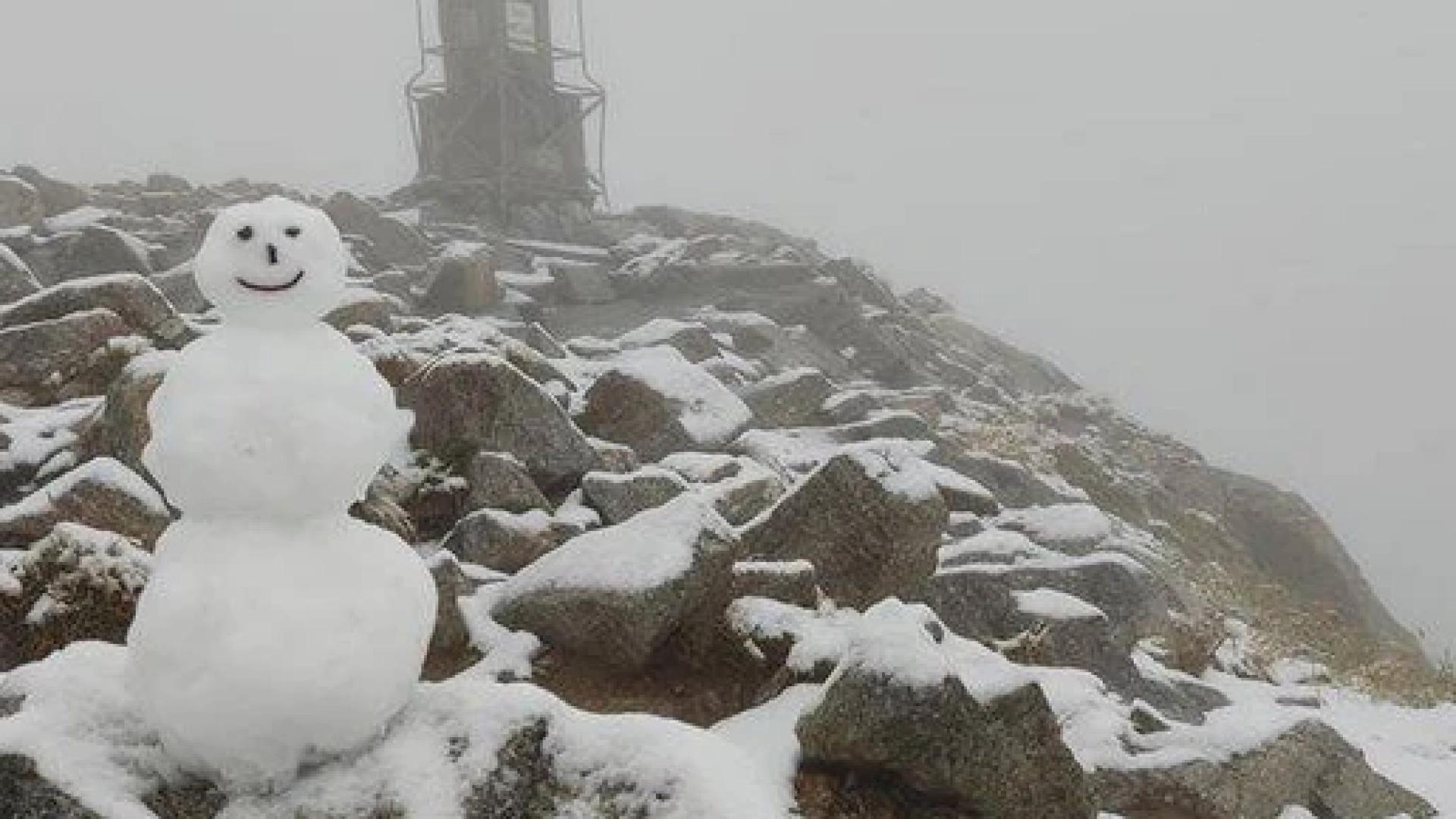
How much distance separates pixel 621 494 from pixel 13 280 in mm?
7812

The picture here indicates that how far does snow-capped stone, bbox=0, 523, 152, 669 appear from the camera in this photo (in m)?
6.32

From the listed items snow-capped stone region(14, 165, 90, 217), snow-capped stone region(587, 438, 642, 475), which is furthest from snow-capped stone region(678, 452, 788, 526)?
snow-capped stone region(14, 165, 90, 217)

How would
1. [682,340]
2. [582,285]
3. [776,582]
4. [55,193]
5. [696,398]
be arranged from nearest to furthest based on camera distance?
[776,582], [696,398], [682,340], [55,193], [582,285]

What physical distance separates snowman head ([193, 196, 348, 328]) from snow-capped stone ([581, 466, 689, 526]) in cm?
480

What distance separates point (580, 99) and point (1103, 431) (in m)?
17.6

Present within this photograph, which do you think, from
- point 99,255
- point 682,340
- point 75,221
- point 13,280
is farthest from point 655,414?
point 75,221

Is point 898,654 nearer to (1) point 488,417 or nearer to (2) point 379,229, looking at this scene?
(1) point 488,417

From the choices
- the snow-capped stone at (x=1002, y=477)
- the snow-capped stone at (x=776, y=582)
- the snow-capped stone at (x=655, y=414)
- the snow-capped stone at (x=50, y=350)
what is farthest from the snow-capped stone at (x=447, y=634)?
the snow-capped stone at (x=1002, y=477)

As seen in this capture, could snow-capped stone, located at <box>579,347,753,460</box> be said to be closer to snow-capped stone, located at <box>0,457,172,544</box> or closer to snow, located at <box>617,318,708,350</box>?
snow-capped stone, located at <box>0,457,172,544</box>

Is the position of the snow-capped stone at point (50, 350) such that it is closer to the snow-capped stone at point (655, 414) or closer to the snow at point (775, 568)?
the snow-capped stone at point (655, 414)

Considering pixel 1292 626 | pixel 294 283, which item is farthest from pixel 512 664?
pixel 1292 626

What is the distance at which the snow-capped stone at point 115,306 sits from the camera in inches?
424

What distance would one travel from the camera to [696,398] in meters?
12.1

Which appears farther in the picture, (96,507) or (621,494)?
(621,494)
